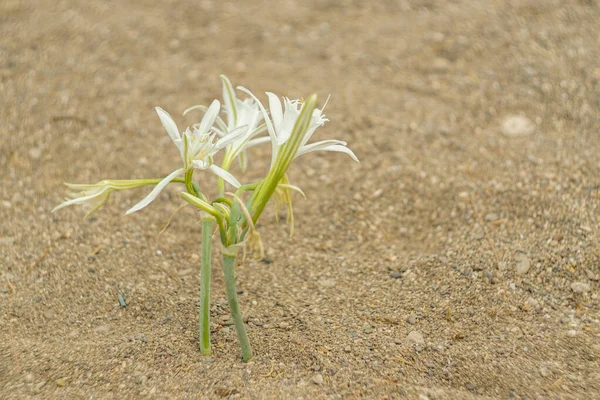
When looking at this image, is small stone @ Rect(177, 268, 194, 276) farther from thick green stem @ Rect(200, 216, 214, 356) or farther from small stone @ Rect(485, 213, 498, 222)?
small stone @ Rect(485, 213, 498, 222)

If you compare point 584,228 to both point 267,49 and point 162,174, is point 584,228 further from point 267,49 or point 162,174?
point 267,49

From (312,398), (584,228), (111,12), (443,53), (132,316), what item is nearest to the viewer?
(312,398)

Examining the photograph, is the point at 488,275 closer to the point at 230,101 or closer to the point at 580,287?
the point at 580,287

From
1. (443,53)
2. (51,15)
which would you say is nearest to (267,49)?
(443,53)

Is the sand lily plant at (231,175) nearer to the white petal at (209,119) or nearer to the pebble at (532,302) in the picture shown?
the white petal at (209,119)

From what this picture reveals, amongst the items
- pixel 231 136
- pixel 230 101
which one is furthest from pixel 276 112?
pixel 230 101
